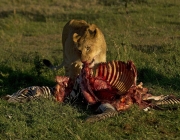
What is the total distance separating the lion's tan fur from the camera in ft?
19.8

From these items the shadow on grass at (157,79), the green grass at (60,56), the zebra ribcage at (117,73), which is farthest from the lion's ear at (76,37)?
the shadow on grass at (157,79)

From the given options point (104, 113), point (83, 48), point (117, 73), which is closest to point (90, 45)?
point (83, 48)

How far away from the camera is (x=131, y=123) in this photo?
4.68 m

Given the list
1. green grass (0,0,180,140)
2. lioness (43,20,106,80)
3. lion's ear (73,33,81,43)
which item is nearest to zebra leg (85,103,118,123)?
green grass (0,0,180,140)

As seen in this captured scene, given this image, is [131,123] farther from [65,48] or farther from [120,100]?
[65,48]

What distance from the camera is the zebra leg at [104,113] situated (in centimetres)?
468

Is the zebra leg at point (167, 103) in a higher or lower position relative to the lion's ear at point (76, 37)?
lower

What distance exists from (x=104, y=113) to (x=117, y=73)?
0.82 meters

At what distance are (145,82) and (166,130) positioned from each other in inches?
88.0

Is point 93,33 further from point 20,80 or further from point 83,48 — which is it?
point 20,80

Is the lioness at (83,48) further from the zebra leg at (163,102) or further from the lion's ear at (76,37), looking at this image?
the zebra leg at (163,102)

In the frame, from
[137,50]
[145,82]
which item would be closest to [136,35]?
[137,50]

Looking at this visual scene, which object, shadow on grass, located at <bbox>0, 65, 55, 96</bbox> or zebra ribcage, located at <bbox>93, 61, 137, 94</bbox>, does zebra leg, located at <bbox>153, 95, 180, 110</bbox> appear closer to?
zebra ribcage, located at <bbox>93, 61, 137, 94</bbox>

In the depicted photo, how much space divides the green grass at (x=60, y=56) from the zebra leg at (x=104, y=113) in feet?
0.22
